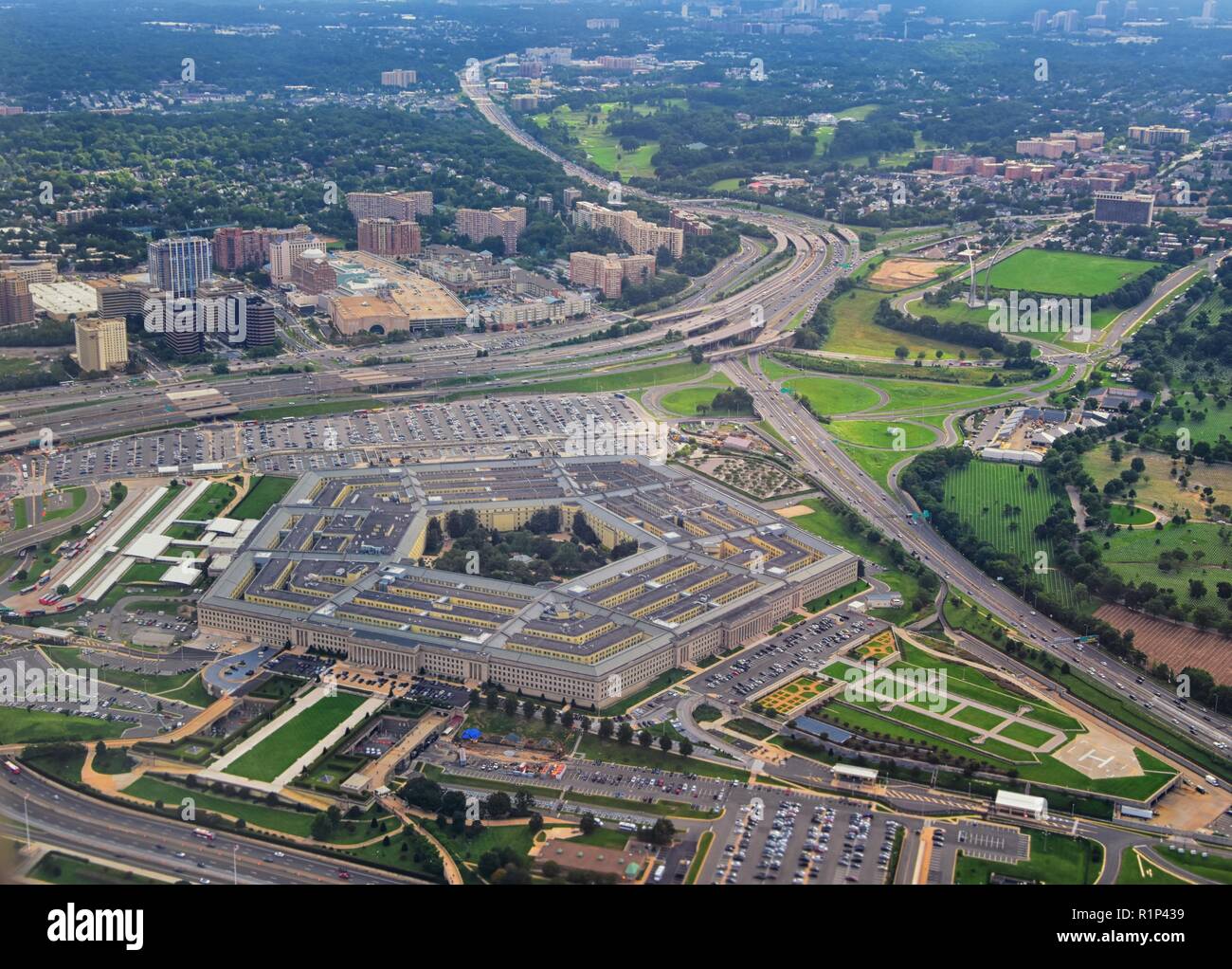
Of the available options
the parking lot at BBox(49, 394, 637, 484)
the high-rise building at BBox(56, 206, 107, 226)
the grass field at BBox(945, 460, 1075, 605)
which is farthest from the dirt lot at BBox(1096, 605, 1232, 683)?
the high-rise building at BBox(56, 206, 107, 226)

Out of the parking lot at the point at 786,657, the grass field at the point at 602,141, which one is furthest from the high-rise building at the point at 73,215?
the parking lot at the point at 786,657

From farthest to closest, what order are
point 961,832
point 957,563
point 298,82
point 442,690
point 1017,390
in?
point 298,82
point 1017,390
point 957,563
point 442,690
point 961,832

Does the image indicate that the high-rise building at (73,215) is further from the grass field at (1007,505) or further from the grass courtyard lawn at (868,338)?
the grass field at (1007,505)

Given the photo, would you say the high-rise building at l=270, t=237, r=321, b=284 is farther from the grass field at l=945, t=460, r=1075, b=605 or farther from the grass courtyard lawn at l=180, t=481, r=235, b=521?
the grass field at l=945, t=460, r=1075, b=605

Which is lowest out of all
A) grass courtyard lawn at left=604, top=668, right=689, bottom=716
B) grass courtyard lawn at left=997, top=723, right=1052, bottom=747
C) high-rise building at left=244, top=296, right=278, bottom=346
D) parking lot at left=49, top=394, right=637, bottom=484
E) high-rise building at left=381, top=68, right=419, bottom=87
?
Result: grass courtyard lawn at left=997, top=723, right=1052, bottom=747

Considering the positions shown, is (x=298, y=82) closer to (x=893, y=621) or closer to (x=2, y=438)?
(x=2, y=438)

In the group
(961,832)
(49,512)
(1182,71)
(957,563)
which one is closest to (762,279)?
(957,563)
